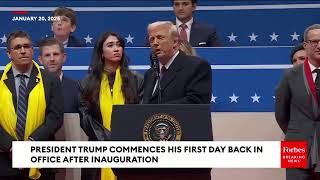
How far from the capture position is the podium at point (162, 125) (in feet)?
11.5

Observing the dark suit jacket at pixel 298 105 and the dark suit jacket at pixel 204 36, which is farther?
the dark suit jacket at pixel 204 36

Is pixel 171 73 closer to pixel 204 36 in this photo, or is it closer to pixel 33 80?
pixel 33 80

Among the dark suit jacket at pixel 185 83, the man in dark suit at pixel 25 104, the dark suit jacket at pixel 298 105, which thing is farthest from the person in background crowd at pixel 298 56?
the man in dark suit at pixel 25 104

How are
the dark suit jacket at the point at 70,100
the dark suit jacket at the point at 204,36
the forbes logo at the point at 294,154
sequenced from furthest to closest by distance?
the dark suit jacket at the point at 204,36
the dark suit jacket at the point at 70,100
the forbes logo at the point at 294,154

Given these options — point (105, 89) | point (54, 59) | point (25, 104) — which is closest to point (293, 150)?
point (105, 89)

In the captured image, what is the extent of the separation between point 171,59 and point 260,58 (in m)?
1.86

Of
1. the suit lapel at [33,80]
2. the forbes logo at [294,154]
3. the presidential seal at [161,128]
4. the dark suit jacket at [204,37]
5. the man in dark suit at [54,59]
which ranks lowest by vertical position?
the forbes logo at [294,154]

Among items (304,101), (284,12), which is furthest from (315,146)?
(284,12)

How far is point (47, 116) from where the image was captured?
4562mm

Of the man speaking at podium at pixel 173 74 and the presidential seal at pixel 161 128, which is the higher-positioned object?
the man speaking at podium at pixel 173 74

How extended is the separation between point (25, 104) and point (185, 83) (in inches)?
41.5

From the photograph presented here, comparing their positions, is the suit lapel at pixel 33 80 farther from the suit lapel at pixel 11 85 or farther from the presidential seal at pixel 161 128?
the presidential seal at pixel 161 128

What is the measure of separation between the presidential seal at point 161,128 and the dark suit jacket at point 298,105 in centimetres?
101

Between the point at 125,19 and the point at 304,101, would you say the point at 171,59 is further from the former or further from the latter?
the point at 125,19
